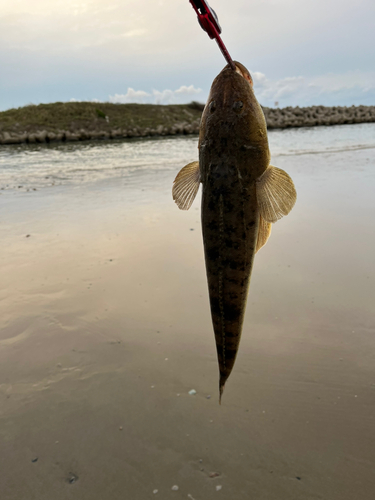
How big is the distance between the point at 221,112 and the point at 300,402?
2237 mm

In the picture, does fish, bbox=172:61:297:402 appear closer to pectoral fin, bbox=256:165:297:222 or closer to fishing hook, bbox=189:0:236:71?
pectoral fin, bbox=256:165:297:222

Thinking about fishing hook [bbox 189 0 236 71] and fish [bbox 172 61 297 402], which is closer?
fishing hook [bbox 189 0 236 71]

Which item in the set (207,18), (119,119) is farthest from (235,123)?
(119,119)

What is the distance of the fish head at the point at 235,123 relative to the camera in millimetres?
1539

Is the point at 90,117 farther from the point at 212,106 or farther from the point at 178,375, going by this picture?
the point at 212,106

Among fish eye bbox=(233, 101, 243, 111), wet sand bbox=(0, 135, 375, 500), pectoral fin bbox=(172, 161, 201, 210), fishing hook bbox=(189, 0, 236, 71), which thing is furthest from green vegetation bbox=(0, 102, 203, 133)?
fishing hook bbox=(189, 0, 236, 71)

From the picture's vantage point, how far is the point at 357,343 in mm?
3336

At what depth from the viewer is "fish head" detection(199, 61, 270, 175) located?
1539 millimetres

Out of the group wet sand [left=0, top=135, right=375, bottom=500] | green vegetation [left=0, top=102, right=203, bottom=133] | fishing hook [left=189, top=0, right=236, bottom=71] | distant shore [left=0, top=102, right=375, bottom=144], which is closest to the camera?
fishing hook [left=189, top=0, right=236, bottom=71]

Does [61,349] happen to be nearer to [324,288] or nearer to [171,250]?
[171,250]

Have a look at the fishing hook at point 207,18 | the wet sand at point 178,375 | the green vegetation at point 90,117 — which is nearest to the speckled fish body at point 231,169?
the fishing hook at point 207,18

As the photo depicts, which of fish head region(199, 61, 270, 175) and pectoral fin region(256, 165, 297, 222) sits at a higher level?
fish head region(199, 61, 270, 175)

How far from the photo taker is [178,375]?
3141mm

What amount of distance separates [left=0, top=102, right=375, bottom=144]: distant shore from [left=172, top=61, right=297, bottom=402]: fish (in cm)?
3152
